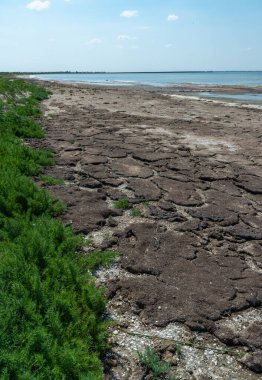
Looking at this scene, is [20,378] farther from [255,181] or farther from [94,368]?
[255,181]

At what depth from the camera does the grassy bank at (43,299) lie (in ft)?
7.15

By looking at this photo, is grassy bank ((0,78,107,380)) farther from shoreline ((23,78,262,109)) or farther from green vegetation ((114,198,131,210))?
shoreline ((23,78,262,109))

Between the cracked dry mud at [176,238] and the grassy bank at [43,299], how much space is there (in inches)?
8.6


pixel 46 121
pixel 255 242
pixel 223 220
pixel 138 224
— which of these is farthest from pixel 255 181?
pixel 46 121

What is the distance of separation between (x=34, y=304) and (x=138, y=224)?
220 cm

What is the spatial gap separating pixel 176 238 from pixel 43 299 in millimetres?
1986

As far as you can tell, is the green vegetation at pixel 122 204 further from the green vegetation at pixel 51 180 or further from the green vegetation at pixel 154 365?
the green vegetation at pixel 154 365

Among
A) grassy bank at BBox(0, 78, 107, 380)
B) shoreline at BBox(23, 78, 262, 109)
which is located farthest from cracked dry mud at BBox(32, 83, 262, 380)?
shoreline at BBox(23, 78, 262, 109)

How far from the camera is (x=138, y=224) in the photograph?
4.54m

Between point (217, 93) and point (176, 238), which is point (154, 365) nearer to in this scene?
point (176, 238)

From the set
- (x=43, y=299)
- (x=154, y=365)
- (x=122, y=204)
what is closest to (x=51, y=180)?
(x=122, y=204)

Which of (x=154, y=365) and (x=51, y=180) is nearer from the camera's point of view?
(x=154, y=365)

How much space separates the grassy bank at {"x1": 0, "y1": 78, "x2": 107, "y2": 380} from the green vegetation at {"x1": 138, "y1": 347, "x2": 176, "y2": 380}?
0.29m

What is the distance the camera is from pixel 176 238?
427 cm
